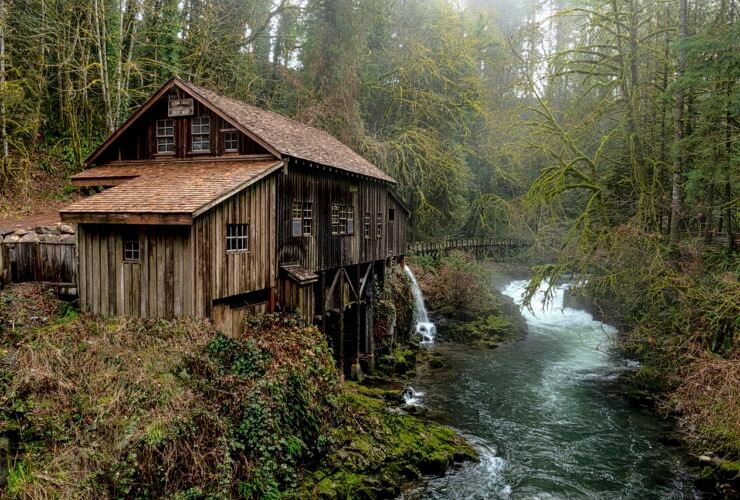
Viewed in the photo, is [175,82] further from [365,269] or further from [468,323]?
[468,323]

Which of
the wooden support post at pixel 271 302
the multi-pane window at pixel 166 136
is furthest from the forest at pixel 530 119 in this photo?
the multi-pane window at pixel 166 136

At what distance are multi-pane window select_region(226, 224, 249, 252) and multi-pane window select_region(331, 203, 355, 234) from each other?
459 centimetres

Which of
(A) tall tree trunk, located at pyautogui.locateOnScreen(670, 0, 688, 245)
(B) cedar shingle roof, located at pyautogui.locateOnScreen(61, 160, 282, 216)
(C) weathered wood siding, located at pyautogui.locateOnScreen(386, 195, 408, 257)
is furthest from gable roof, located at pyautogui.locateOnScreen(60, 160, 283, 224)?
(A) tall tree trunk, located at pyautogui.locateOnScreen(670, 0, 688, 245)

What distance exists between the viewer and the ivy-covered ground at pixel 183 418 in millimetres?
7750

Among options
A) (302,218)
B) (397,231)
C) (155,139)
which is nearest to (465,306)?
(397,231)

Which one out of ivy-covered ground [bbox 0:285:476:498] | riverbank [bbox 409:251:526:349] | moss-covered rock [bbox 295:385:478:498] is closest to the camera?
ivy-covered ground [bbox 0:285:476:498]

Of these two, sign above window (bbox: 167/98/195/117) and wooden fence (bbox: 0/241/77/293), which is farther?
sign above window (bbox: 167/98/195/117)

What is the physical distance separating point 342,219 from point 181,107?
20.1 feet

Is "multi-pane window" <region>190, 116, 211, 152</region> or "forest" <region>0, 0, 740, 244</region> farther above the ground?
"forest" <region>0, 0, 740, 244</region>

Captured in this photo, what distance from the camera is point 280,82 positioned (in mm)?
28281

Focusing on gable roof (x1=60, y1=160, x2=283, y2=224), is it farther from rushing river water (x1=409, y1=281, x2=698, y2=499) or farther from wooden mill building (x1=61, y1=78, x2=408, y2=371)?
rushing river water (x1=409, y1=281, x2=698, y2=499)

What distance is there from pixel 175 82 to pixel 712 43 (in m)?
14.0

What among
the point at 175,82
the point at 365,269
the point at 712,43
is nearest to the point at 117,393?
the point at 175,82

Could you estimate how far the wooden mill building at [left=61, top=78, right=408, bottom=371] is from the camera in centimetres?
1095
